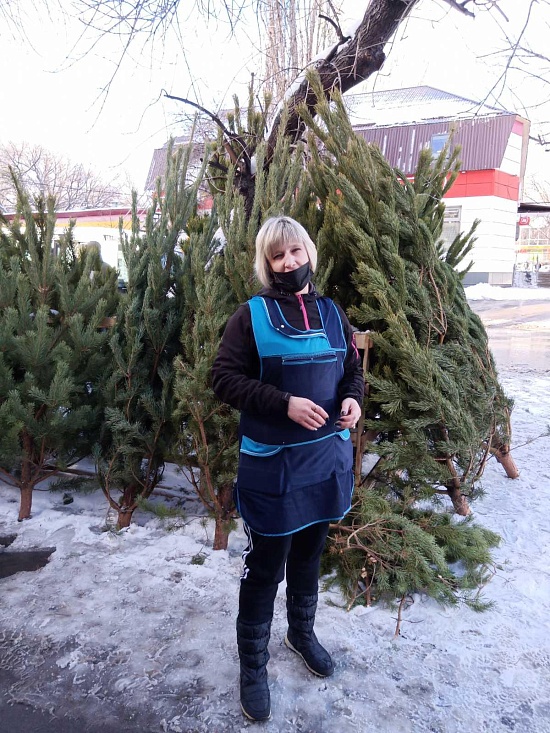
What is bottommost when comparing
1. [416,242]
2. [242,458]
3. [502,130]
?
[242,458]

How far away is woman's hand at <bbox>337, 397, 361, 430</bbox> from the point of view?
2.18m

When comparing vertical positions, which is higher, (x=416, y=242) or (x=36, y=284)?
(x=416, y=242)

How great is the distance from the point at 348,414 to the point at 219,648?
4.13 feet

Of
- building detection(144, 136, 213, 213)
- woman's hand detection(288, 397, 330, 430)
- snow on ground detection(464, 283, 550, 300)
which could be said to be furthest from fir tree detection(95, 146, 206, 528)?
snow on ground detection(464, 283, 550, 300)

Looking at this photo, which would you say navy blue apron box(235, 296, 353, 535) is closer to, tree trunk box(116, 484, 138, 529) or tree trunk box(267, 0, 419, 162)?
tree trunk box(116, 484, 138, 529)

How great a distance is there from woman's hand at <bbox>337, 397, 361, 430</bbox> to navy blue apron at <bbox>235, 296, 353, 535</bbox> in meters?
0.05

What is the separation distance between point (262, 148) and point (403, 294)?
4.18 feet

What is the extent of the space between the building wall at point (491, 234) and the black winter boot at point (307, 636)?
78.6 feet

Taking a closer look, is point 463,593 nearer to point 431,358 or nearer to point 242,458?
point 431,358

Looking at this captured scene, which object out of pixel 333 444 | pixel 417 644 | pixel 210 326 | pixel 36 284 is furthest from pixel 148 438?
pixel 417 644

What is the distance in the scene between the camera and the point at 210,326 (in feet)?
10.3

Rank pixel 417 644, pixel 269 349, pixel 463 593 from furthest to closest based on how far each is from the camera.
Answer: pixel 463 593 → pixel 417 644 → pixel 269 349

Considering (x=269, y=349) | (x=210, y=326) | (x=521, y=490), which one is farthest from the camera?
(x=521, y=490)

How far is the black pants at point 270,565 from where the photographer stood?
7.12ft
